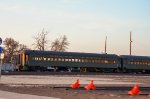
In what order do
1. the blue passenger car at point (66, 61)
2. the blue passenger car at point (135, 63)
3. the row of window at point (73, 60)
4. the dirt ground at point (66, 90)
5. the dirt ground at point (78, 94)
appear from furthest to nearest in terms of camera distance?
the blue passenger car at point (135, 63) → the row of window at point (73, 60) → the blue passenger car at point (66, 61) → the dirt ground at point (66, 90) → the dirt ground at point (78, 94)

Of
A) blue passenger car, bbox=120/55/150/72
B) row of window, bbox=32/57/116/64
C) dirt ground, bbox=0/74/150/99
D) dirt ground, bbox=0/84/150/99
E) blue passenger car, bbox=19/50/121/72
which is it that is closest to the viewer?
dirt ground, bbox=0/84/150/99

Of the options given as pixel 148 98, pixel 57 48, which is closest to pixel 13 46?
pixel 57 48

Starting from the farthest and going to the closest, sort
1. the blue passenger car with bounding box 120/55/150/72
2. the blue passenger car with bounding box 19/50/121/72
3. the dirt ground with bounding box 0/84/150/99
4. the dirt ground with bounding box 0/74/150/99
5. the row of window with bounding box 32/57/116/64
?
the blue passenger car with bounding box 120/55/150/72 < the row of window with bounding box 32/57/116/64 < the blue passenger car with bounding box 19/50/121/72 < the dirt ground with bounding box 0/74/150/99 < the dirt ground with bounding box 0/84/150/99

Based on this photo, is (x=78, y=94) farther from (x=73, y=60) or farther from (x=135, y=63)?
(x=135, y=63)

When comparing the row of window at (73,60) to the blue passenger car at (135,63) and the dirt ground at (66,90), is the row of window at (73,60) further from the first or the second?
the dirt ground at (66,90)

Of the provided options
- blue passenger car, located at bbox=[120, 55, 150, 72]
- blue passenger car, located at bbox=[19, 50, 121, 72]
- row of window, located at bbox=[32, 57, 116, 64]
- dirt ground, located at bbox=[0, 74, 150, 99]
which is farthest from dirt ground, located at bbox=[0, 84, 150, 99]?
blue passenger car, located at bbox=[120, 55, 150, 72]


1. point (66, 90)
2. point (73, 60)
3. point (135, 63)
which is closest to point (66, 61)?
point (73, 60)

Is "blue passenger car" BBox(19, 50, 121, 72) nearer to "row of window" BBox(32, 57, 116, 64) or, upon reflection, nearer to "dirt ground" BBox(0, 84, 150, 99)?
"row of window" BBox(32, 57, 116, 64)

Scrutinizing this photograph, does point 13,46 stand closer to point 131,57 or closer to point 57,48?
point 57,48

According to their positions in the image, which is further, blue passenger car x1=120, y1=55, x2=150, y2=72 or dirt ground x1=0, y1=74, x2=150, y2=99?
blue passenger car x1=120, y1=55, x2=150, y2=72

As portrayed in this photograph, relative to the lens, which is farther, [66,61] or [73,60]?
[73,60]

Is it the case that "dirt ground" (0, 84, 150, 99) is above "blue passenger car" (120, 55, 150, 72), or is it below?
below

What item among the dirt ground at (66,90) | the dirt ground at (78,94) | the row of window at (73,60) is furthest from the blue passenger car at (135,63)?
the dirt ground at (78,94)

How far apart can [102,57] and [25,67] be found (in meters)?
13.2
